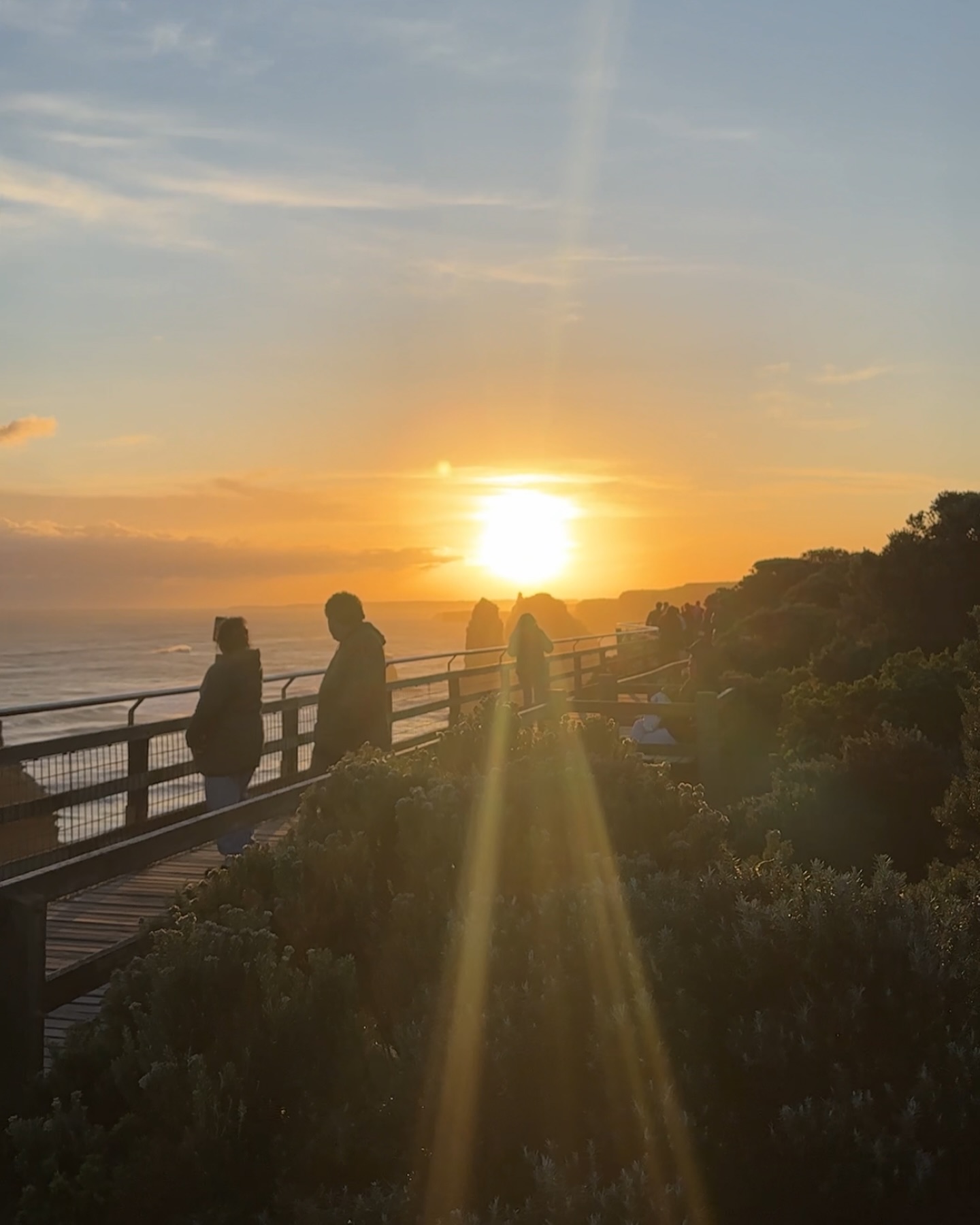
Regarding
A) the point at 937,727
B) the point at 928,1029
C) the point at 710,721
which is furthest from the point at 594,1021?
the point at 937,727

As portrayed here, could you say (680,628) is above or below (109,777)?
above

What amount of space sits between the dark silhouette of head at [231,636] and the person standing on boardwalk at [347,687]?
0.62 meters

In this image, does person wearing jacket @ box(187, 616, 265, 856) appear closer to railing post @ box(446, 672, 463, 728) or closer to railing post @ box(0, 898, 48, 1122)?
railing post @ box(0, 898, 48, 1122)

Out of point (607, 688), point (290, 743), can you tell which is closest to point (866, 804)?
point (607, 688)

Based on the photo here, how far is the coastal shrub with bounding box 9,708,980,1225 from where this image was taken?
2959 mm

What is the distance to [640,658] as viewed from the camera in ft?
93.1

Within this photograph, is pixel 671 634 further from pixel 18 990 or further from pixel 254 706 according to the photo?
pixel 18 990

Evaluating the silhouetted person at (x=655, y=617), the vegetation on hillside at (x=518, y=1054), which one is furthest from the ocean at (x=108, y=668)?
the vegetation on hillside at (x=518, y=1054)

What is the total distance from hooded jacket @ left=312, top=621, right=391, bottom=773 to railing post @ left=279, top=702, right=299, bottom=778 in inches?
142

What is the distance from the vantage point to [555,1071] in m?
3.19

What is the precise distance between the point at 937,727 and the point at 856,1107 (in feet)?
33.7

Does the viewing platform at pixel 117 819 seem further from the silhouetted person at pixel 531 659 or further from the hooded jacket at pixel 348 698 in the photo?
the hooded jacket at pixel 348 698

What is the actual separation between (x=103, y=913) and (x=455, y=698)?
791cm

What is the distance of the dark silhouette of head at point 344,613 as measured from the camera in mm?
8812
